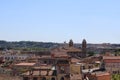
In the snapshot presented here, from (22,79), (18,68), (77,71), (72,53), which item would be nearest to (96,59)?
(72,53)

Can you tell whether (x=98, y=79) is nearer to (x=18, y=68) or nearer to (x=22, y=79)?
(x=22, y=79)

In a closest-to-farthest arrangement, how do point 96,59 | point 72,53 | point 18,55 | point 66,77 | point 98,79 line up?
point 66,77 < point 98,79 < point 96,59 < point 72,53 < point 18,55

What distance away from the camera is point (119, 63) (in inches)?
2421

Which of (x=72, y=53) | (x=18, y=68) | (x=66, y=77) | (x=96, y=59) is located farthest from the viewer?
(x=72, y=53)

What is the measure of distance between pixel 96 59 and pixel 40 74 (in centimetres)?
3378

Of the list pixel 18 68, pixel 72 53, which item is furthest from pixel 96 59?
pixel 18 68

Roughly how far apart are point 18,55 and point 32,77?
55.9 metres

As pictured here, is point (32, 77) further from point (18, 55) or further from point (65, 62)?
point (18, 55)

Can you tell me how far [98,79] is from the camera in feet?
143

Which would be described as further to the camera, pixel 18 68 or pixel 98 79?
pixel 18 68

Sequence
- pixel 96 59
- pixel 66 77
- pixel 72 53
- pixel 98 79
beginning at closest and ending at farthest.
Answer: pixel 66 77
pixel 98 79
pixel 96 59
pixel 72 53

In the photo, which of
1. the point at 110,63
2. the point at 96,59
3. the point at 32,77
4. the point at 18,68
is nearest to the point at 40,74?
the point at 32,77

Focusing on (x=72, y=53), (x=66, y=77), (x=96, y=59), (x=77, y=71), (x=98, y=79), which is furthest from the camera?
(x=72, y=53)

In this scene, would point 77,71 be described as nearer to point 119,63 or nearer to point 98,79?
point 98,79
